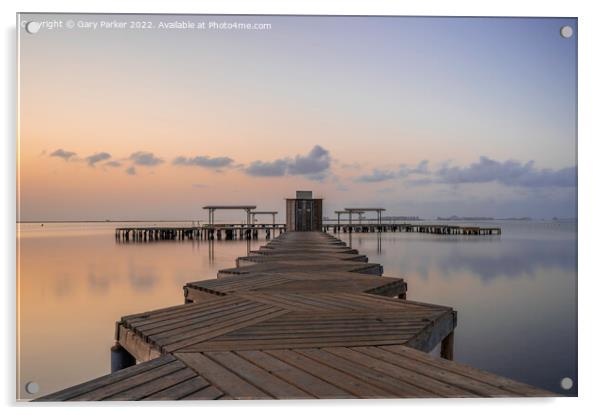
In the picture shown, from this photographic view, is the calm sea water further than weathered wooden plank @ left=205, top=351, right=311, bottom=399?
Yes

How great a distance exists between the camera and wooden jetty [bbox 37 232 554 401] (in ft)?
6.75

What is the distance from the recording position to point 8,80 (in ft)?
11.6

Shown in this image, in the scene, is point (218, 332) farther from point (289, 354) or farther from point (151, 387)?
point (151, 387)

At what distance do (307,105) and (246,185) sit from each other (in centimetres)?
481

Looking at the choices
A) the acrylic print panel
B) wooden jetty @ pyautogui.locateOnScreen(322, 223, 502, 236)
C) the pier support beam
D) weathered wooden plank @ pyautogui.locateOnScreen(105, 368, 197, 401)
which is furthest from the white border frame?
wooden jetty @ pyautogui.locateOnScreen(322, 223, 502, 236)

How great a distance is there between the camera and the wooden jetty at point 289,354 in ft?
6.75

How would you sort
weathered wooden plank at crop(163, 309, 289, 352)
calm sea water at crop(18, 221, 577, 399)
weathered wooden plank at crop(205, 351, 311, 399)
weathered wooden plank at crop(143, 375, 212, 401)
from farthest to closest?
calm sea water at crop(18, 221, 577, 399), weathered wooden plank at crop(163, 309, 289, 352), weathered wooden plank at crop(205, 351, 311, 399), weathered wooden plank at crop(143, 375, 212, 401)

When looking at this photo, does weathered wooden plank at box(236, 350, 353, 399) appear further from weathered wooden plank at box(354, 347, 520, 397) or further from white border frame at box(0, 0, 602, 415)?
white border frame at box(0, 0, 602, 415)

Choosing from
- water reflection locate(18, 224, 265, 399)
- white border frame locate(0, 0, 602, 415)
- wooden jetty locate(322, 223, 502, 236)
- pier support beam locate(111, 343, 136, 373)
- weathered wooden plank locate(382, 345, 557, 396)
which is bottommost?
wooden jetty locate(322, 223, 502, 236)

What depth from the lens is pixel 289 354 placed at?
2457 millimetres

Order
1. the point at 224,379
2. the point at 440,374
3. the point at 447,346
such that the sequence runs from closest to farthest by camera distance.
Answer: the point at 224,379
the point at 440,374
the point at 447,346

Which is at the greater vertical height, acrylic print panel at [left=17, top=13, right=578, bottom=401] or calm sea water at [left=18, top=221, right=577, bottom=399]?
acrylic print panel at [left=17, top=13, right=578, bottom=401]

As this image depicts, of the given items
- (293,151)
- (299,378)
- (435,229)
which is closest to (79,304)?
(293,151)
